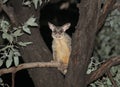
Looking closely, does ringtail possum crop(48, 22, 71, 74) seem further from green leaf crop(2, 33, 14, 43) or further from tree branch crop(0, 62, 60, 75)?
green leaf crop(2, 33, 14, 43)

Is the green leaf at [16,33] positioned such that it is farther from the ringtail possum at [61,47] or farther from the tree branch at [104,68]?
the ringtail possum at [61,47]

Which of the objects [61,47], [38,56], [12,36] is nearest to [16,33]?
[12,36]

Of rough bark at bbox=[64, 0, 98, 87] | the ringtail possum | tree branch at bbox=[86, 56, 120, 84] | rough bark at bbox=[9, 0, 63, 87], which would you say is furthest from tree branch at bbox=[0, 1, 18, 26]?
the ringtail possum

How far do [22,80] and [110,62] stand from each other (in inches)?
119

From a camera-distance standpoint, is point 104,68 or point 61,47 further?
point 61,47

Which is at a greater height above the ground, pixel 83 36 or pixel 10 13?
pixel 10 13

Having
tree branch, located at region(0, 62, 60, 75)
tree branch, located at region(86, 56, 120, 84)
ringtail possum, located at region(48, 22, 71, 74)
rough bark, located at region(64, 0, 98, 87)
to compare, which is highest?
rough bark, located at region(64, 0, 98, 87)

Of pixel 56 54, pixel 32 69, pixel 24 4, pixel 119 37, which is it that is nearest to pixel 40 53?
pixel 32 69

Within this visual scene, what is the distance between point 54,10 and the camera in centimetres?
673

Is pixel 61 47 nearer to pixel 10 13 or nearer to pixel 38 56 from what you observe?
pixel 38 56

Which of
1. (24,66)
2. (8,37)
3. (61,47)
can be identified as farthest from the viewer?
(61,47)

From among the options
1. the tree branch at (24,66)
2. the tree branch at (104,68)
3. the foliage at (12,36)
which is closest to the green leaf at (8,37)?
the foliage at (12,36)

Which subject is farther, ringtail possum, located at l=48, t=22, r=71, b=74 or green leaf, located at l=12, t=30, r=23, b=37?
ringtail possum, located at l=48, t=22, r=71, b=74

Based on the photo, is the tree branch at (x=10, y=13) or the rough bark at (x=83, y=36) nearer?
the rough bark at (x=83, y=36)
